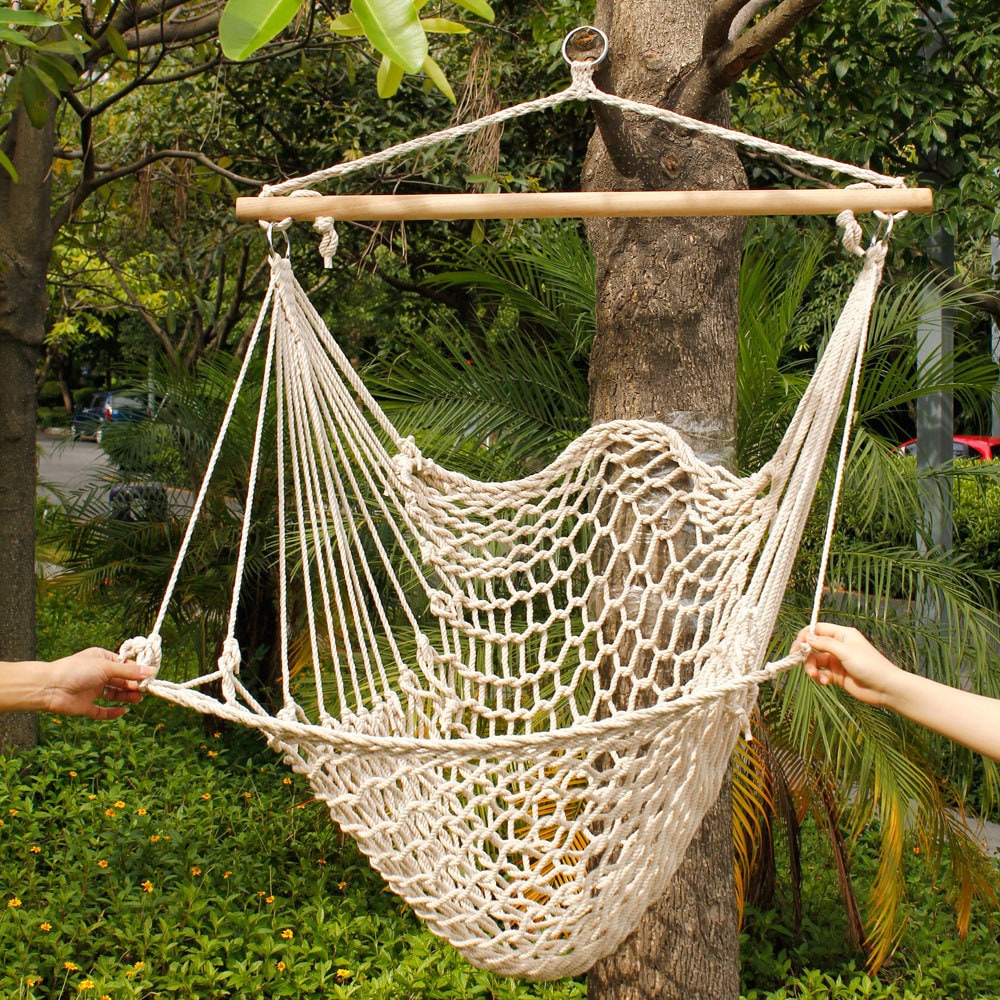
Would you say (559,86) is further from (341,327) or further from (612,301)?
(341,327)

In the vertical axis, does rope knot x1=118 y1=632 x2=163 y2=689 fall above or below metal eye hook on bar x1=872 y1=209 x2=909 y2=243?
below

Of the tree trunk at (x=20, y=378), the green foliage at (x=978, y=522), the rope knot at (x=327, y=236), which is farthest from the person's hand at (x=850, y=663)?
the green foliage at (x=978, y=522)

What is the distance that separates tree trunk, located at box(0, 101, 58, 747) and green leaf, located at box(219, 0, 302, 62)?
2440mm

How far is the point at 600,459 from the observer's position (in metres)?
1.86

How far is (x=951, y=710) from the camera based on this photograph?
115 cm

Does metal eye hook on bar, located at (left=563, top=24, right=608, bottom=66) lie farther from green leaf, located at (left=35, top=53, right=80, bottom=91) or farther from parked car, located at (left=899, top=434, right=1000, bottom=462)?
parked car, located at (left=899, top=434, right=1000, bottom=462)

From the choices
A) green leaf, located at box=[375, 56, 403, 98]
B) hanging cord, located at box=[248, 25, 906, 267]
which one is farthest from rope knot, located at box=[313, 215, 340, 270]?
green leaf, located at box=[375, 56, 403, 98]

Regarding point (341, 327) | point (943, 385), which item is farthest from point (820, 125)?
point (341, 327)

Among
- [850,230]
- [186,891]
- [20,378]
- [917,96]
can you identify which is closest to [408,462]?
[850,230]

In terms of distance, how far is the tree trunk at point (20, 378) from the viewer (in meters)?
3.06

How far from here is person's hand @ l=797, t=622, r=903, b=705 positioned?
1.21 metres

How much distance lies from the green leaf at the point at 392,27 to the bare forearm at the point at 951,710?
32.4 inches

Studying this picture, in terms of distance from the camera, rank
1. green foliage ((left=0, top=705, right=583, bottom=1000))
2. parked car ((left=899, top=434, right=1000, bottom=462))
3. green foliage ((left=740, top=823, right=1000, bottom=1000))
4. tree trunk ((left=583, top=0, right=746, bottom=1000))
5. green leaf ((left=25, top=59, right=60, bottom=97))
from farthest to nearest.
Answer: parked car ((left=899, top=434, right=1000, bottom=462))
green foliage ((left=740, top=823, right=1000, bottom=1000))
green foliage ((left=0, top=705, right=583, bottom=1000))
green leaf ((left=25, top=59, right=60, bottom=97))
tree trunk ((left=583, top=0, right=746, bottom=1000))

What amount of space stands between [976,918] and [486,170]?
2.44 metres
